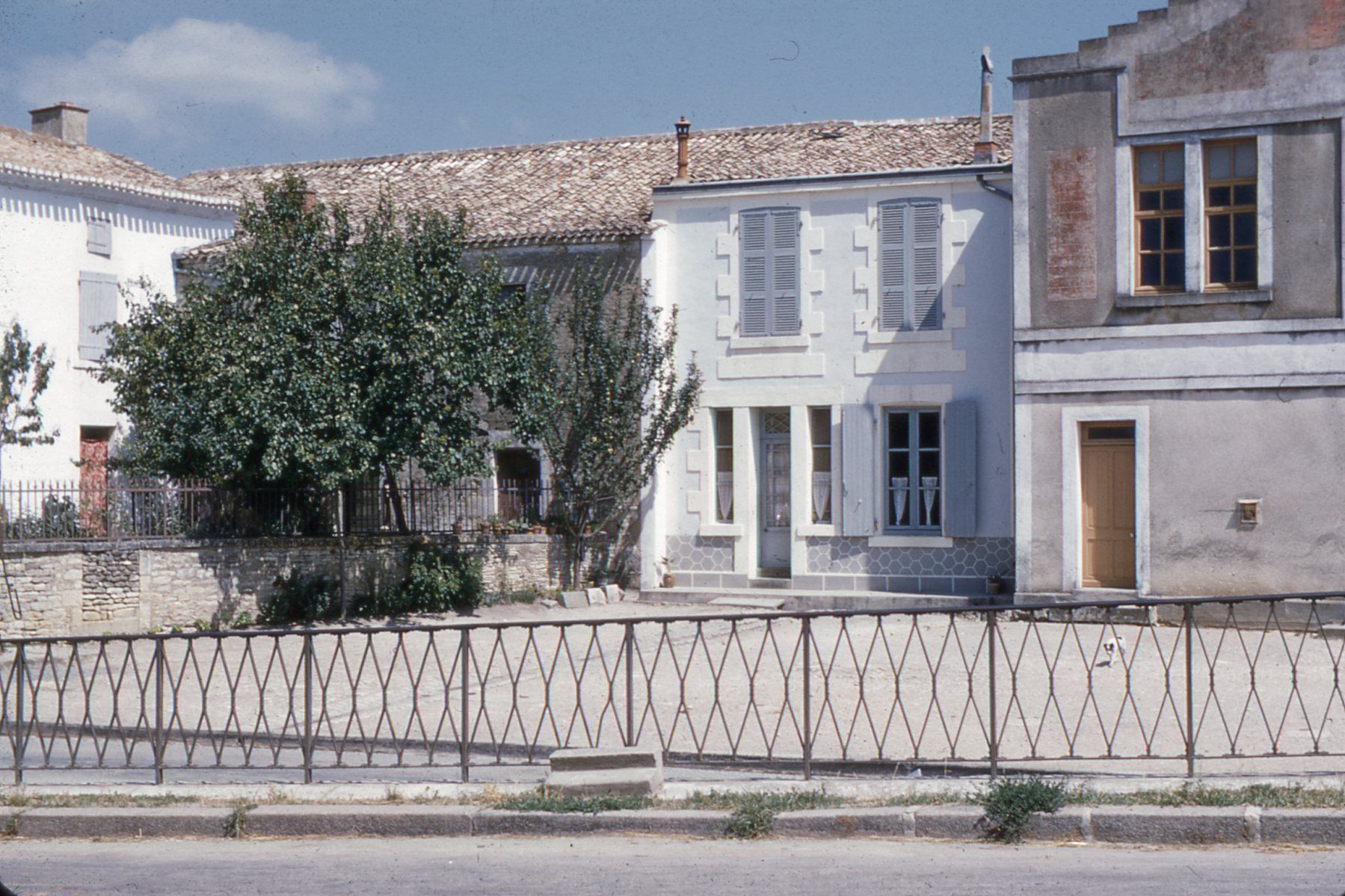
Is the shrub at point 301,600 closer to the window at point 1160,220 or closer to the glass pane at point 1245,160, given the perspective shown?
the window at point 1160,220

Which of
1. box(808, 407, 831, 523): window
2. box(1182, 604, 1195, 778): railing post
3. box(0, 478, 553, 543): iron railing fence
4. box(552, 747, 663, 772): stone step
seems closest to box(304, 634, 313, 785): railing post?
box(552, 747, 663, 772): stone step

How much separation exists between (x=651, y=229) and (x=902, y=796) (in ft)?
48.4

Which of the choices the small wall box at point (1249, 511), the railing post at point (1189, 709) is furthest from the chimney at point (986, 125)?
the railing post at point (1189, 709)

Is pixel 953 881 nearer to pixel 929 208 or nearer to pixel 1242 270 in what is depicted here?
pixel 1242 270

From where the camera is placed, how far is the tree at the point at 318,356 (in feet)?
57.3

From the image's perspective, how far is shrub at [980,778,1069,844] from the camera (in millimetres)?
7148

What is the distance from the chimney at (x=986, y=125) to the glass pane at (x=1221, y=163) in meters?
A: 3.45

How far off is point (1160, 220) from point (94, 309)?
17070 mm

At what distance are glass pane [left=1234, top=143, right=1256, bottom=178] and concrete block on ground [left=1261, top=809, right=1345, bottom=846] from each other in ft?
39.2

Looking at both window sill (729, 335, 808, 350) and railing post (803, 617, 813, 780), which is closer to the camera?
railing post (803, 617, 813, 780)

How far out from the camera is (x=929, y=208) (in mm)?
20453

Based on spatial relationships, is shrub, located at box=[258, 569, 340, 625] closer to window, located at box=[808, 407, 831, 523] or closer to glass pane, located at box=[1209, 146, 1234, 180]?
window, located at box=[808, 407, 831, 523]

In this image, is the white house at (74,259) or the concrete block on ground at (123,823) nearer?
the concrete block on ground at (123,823)

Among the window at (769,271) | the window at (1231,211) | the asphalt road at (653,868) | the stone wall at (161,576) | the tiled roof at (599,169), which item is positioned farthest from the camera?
the tiled roof at (599,169)
